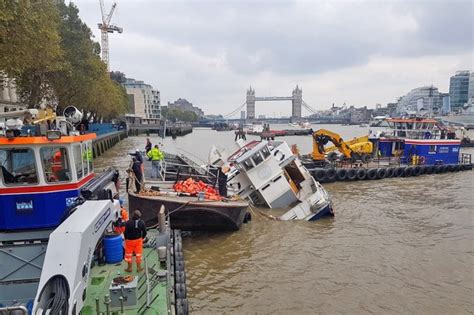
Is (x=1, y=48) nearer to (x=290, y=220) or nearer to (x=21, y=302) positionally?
(x=21, y=302)

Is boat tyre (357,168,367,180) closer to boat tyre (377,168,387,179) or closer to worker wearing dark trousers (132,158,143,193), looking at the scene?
boat tyre (377,168,387,179)

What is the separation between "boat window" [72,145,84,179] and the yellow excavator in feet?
68.9

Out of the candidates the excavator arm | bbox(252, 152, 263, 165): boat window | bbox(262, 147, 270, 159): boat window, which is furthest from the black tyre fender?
bbox(252, 152, 263, 165): boat window

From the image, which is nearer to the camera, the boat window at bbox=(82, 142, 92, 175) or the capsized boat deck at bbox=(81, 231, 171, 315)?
the capsized boat deck at bbox=(81, 231, 171, 315)

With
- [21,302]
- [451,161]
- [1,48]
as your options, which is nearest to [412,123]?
[451,161]

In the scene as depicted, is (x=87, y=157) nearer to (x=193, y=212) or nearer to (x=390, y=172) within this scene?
(x=193, y=212)

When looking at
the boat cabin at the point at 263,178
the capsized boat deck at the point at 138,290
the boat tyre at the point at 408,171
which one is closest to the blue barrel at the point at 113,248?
the capsized boat deck at the point at 138,290

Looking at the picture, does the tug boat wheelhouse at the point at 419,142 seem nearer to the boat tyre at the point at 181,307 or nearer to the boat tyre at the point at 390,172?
the boat tyre at the point at 390,172

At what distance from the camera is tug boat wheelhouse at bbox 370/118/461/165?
29578 millimetres

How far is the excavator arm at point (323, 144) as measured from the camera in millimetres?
27094

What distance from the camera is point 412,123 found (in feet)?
99.0

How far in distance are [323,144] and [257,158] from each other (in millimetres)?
12538

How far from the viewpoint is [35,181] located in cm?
713

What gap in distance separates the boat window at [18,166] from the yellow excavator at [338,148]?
22124 millimetres
